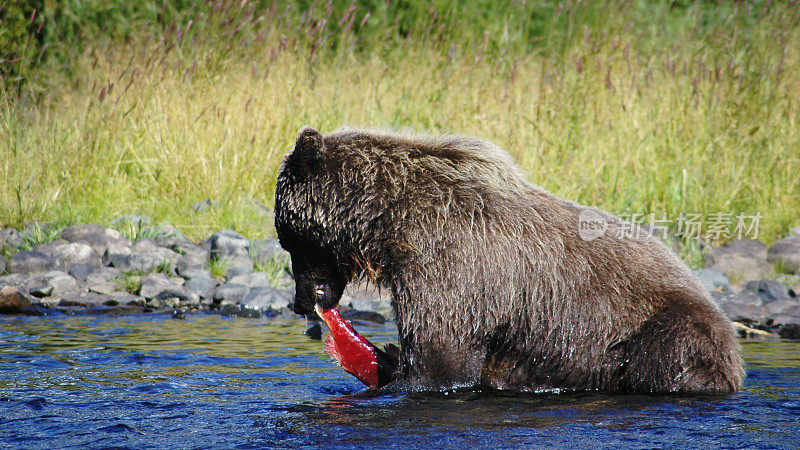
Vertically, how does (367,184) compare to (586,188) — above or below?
below

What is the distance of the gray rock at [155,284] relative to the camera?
26.5ft

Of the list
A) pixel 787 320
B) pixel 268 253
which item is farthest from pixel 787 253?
pixel 268 253

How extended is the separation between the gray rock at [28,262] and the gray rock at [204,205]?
1.68 m

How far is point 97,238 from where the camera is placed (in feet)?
28.8

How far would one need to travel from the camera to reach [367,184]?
4.73 metres

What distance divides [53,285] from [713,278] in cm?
629

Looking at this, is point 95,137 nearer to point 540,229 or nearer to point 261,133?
point 261,133

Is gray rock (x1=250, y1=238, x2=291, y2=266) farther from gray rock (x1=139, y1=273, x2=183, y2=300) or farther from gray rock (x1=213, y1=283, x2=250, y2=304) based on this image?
gray rock (x1=139, y1=273, x2=183, y2=300)

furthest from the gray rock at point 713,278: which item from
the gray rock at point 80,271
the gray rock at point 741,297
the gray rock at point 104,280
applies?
the gray rock at point 80,271

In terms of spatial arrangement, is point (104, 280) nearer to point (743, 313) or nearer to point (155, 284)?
point (155, 284)

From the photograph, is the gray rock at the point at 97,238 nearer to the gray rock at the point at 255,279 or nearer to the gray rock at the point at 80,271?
the gray rock at the point at 80,271

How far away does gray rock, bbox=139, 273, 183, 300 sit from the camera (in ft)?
26.5

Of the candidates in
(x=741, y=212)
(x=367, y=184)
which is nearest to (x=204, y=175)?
(x=367, y=184)

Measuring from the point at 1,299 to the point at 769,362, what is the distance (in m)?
6.17
